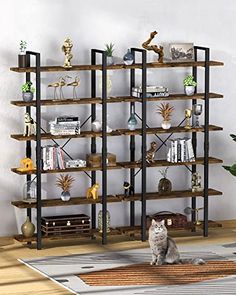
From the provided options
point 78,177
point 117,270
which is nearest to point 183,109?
point 78,177

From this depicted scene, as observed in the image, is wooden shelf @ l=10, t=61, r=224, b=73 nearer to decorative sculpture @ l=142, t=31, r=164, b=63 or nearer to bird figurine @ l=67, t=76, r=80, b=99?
decorative sculpture @ l=142, t=31, r=164, b=63

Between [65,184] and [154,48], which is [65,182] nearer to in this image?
[65,184]

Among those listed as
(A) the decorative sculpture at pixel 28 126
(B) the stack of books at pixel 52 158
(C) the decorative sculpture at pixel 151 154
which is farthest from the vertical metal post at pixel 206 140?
(A) the decorative sculpture at pixel 28 126

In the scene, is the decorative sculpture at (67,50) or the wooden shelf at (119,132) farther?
the decorative sculpture at (67,50)

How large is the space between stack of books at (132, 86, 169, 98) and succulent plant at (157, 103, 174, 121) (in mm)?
204

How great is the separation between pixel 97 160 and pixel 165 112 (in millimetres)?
851

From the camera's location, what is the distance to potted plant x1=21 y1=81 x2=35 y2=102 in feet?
31.4

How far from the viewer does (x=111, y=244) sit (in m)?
9.93

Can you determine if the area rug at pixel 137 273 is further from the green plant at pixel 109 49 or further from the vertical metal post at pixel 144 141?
the green plant at pixel 109 49

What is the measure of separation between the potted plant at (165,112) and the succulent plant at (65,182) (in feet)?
3.30

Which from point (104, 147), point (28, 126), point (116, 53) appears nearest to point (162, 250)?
point (104, 147)

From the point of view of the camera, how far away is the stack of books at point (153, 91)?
10000mm

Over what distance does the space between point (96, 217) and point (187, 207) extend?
3.15 ft

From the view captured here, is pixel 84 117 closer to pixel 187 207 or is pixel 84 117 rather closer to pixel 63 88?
pixel 63 88
